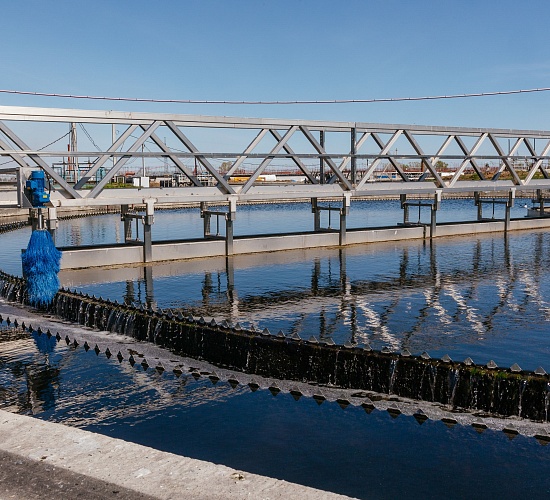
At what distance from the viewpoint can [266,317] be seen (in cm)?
2461

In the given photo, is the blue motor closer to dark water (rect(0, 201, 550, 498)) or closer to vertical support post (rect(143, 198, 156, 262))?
dark water (rect(0, 201, 550, 498))

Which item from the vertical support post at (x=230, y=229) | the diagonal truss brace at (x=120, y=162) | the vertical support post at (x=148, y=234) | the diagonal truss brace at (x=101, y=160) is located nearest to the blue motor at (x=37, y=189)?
the diagonal truss brace at (x=101, y=160)

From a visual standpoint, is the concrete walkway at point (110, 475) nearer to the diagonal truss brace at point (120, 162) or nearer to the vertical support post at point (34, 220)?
the vertical support post at point (34, 220)

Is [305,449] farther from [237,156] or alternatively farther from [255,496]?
[237,156]

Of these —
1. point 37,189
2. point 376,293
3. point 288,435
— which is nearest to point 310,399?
point 288,435

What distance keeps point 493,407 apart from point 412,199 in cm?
11463

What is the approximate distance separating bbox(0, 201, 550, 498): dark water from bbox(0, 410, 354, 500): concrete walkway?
2166 mm

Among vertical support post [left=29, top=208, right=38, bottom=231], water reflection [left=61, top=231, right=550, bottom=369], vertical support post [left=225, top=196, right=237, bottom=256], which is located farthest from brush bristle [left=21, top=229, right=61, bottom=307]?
vertical support post [left=225, top=196, right=237, bottom=256]

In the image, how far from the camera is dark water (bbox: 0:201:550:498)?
40.2 feet

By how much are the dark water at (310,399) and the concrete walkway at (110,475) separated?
2166mm

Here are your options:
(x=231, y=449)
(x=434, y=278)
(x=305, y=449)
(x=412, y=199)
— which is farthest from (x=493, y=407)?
(x=412, y=199)

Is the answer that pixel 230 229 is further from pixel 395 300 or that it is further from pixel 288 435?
pixel 288 435

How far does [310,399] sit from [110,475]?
23.7 ft

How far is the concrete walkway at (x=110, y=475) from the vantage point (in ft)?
30.6
